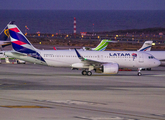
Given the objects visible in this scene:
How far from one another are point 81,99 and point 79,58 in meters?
15.6

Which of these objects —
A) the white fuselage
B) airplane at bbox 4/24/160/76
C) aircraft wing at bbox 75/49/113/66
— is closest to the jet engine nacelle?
airplane at bbox 4/24/160/76

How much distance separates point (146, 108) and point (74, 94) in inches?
288

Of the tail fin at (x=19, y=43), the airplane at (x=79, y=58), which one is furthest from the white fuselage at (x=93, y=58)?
the tail fin at (x=19, y=43)

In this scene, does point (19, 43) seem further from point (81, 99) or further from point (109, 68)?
point (81, 99)

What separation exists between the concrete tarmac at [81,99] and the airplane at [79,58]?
4581mm

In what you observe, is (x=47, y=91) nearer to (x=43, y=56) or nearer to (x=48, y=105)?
(x=48, y=105)

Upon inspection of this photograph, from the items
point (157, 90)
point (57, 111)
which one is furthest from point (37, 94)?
point (157, 90)

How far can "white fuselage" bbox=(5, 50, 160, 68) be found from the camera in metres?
42.0

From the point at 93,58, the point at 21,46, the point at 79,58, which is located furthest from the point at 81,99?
the point at 21,46

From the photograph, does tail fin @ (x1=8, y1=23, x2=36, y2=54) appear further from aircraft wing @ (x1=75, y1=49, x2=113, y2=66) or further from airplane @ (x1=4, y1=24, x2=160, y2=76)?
aircraft wing @ (x1=75, y1=49, x2=113, y2=66)

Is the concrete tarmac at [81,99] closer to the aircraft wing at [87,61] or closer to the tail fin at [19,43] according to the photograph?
the aircraft wing at [87,61]

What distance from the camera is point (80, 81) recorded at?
1428 inches

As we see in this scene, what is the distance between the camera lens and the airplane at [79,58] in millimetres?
41656

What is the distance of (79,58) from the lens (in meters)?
40.8
